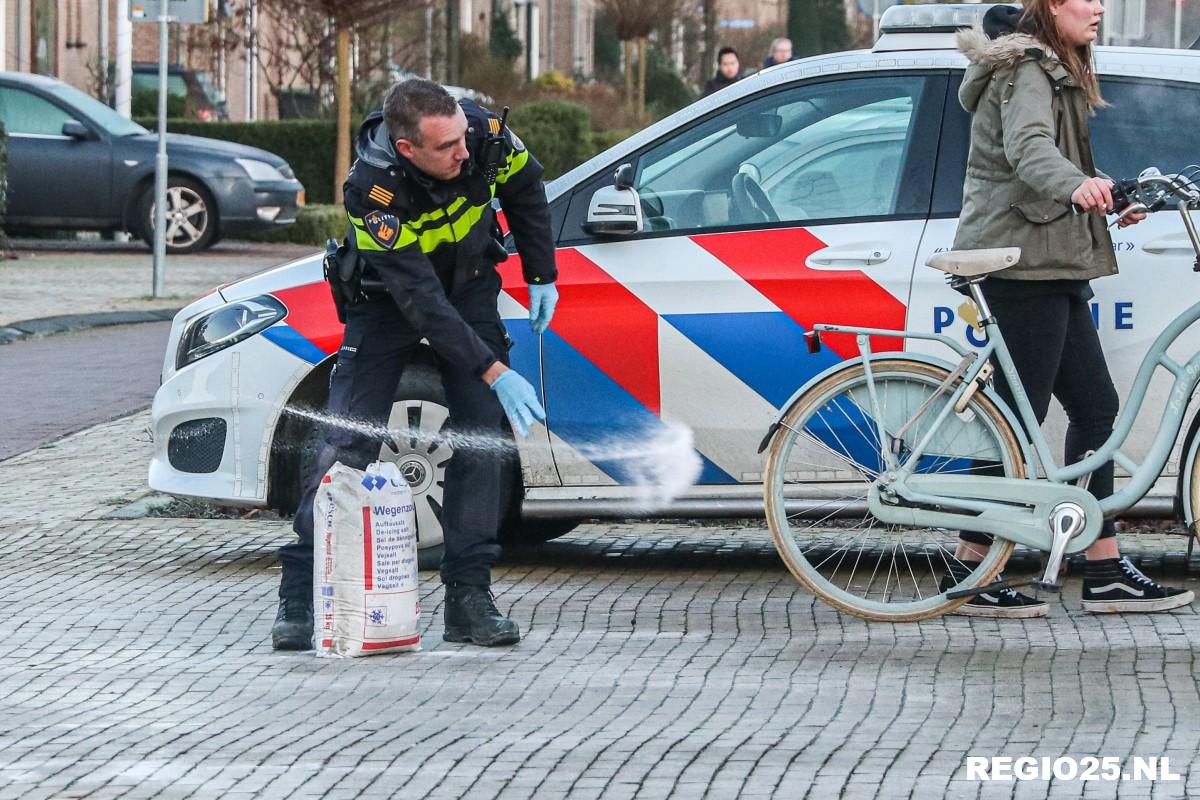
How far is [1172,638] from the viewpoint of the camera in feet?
18.7

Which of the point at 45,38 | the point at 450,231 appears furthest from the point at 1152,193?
the point at 45,38

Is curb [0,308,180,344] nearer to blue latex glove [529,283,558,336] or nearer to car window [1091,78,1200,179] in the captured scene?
blue latex glove [529,283,558,336]

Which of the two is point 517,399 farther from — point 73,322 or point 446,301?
point 73,322

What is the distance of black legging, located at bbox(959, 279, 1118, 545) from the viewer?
5930 millimetres

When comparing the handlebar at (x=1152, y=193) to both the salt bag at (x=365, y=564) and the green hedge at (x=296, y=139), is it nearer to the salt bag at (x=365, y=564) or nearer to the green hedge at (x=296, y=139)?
the salt bag at (x=365, y=564)

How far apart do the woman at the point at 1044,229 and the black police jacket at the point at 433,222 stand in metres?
1.26

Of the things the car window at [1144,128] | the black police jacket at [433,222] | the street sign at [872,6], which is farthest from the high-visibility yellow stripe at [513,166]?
the street sign at [872,6]

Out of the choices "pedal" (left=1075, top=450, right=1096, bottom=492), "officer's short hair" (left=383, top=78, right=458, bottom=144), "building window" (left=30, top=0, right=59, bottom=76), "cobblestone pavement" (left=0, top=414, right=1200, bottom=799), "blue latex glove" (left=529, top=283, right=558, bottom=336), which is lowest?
"cobblestone pavement" (left=0, top=414, right=1200, bottom=799)

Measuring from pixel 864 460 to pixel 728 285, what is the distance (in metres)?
0.71

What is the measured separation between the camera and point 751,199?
6.59 m

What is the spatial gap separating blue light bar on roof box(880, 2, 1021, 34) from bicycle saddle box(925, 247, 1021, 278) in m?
1.15

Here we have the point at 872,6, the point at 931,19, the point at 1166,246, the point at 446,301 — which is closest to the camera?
the point at 446,301

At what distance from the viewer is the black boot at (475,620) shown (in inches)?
226

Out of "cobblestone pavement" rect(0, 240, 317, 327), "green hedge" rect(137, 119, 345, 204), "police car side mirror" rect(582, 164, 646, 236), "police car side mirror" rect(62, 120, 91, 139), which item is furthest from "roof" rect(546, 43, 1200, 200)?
"green hedge" rect(137, 119, 345, 204)
